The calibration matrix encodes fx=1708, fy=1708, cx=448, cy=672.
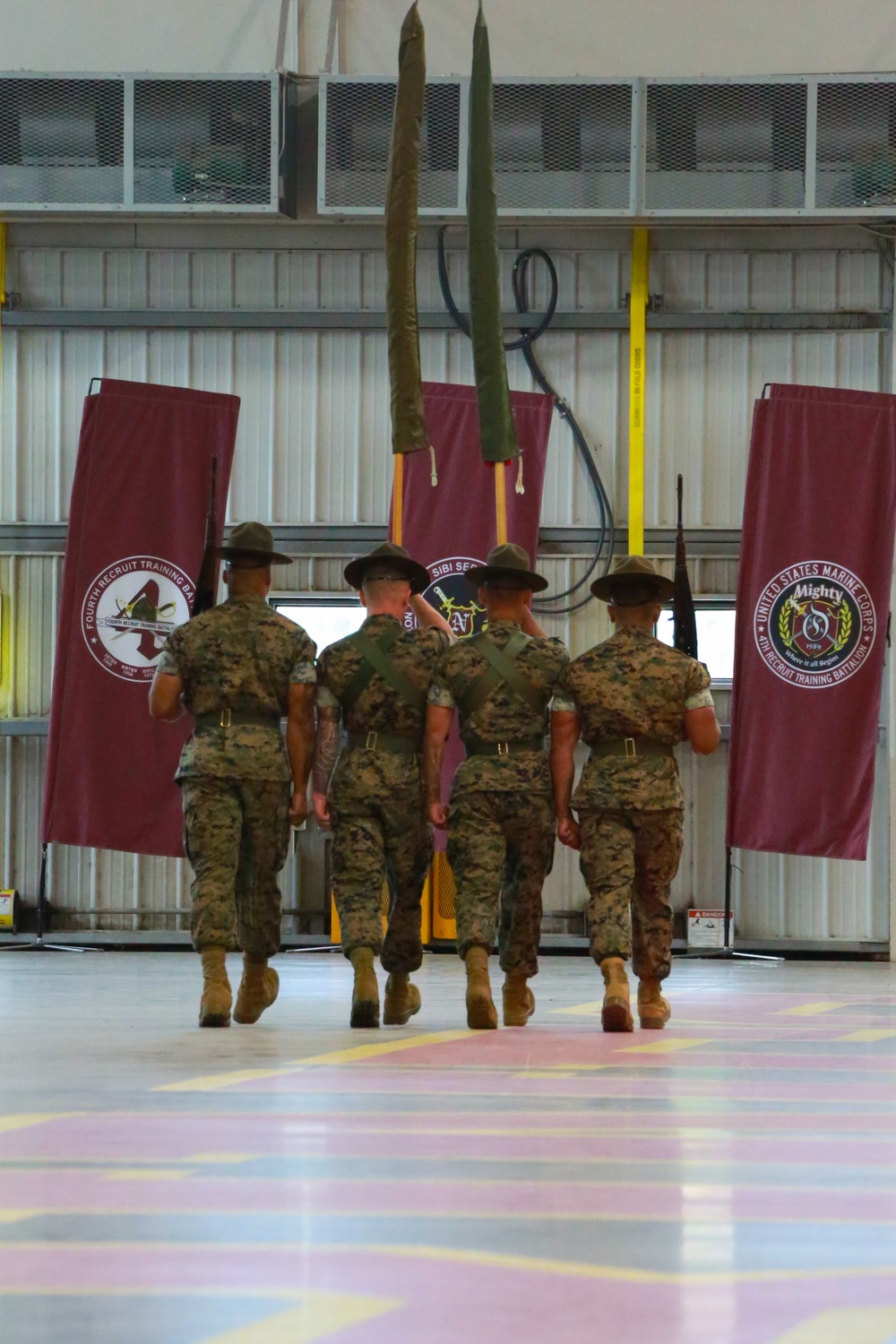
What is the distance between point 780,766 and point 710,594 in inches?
60.6

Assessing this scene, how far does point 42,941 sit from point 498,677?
6.05 metres

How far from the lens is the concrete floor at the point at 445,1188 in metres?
1.84

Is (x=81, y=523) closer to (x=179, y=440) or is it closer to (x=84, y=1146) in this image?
(x=179, y=440)

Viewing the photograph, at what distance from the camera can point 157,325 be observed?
11016mm

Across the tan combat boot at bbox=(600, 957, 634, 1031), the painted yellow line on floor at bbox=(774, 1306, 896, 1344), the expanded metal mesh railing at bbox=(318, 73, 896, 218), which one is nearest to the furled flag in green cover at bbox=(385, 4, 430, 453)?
the tan combat boot at bbox=(600, 957, 634, 1031)

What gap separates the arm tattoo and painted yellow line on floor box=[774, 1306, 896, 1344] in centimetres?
363

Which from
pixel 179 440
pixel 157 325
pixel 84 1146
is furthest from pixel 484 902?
pixel 157 325

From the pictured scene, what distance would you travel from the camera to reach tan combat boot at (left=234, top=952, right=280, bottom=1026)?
17.7 feet

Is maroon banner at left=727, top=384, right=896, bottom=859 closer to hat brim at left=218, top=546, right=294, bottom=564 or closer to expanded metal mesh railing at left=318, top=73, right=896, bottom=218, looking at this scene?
expanded metal mesh railing at left=318, top=73, right=896, bottom=218

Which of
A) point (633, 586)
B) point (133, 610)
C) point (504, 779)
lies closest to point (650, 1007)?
point (504, 779)

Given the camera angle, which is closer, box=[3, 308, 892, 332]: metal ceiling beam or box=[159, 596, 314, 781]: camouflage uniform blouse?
box=[159, 596, 314, 781]: camouflage uniform blouse

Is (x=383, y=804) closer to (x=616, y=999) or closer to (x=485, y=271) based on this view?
(x=616, y=999)

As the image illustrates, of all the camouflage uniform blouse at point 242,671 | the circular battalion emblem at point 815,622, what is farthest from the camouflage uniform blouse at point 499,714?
the circular battalion emblem at point 815,622

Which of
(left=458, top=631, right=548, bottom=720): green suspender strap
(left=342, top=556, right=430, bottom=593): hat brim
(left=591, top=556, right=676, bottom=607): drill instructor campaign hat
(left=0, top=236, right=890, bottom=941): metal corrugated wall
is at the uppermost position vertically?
(left=0, top=236, right=890, bottom=941): metal corrugated wall
